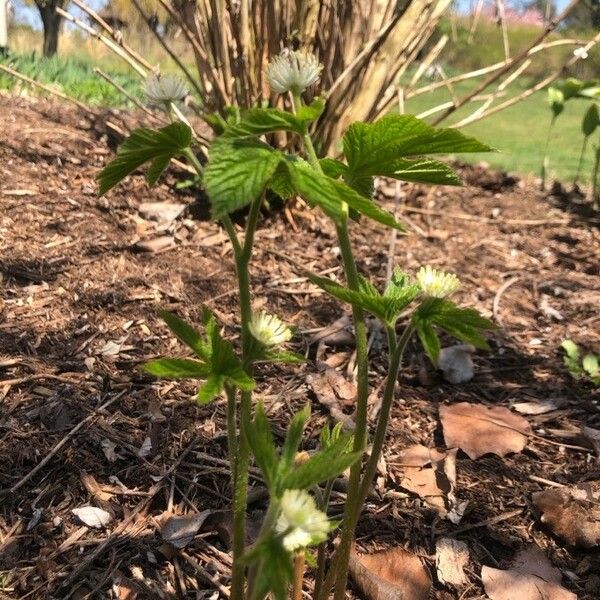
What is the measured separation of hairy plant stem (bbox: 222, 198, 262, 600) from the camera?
768 mm

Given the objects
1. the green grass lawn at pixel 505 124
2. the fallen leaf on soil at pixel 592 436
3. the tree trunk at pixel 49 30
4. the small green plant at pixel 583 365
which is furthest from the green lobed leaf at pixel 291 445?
the tree trunk at pixel 49 30

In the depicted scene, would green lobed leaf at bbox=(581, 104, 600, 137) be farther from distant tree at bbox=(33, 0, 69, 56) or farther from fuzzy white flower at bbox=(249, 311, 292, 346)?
distant tree at bbox=(33, 0, 69, 56)

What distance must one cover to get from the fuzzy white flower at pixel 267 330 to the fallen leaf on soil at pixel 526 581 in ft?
2.13

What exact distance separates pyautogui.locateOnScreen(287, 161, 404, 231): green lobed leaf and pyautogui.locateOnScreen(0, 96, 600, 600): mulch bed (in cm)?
54

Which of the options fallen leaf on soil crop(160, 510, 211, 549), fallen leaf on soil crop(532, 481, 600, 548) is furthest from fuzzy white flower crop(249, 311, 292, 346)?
fallen leaf on soil crop(532, 481, 600, 548)

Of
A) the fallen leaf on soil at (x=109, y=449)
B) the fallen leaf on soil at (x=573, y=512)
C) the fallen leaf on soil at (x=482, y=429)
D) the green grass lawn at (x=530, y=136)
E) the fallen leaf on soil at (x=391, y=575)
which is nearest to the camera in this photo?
the fallen leaf on soil at (x=391, y=575)

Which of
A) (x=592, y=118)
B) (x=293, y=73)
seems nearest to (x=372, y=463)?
(x=293, y=73)

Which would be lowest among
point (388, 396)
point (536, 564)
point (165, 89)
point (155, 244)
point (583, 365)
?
point (536, 564)

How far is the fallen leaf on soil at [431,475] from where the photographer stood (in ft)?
4.34

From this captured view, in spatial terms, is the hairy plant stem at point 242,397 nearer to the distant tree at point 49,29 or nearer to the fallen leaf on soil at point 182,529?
the fallen leaf on soil at point 182,529

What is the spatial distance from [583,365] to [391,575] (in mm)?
918

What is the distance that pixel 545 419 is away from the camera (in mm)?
1604

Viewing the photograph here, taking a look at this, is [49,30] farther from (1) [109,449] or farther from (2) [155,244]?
(1) [109,449]

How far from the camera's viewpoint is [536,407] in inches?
65.2
